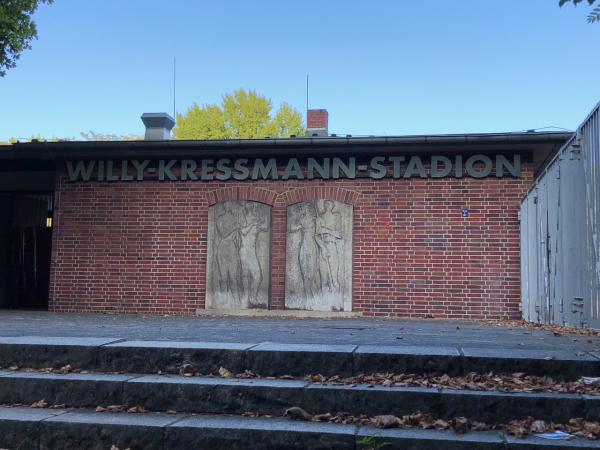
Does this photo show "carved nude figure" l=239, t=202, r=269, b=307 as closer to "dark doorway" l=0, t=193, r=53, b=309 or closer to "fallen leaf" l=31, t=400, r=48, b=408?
"dark doorway" l=0, t=193, r=53, b=309

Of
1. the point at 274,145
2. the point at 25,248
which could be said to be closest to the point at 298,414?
the point at 274,145

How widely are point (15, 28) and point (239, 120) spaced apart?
101ft

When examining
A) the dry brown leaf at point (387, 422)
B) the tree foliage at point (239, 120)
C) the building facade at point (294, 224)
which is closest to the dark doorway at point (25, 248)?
the building facade at point (294, 224)

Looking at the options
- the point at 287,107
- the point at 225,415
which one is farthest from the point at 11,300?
the point at 287,107

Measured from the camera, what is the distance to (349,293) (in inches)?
454

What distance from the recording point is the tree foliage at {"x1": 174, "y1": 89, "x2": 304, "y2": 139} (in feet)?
138

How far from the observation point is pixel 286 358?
4484 millimetres

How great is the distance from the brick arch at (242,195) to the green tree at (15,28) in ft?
16.7

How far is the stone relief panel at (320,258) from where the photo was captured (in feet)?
38.0

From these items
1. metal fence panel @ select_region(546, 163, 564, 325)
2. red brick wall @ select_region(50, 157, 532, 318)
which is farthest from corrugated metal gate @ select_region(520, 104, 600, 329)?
red brick wall @ select_region(50, 157, 532, 318)

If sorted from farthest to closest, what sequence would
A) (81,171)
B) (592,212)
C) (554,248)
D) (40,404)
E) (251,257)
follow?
(81,171)
(251,257)
(554,248)
(592,212)
(40,404)

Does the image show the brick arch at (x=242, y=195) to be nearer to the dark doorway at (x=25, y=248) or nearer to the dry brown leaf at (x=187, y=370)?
the dark doorway at (x=25, y=248)

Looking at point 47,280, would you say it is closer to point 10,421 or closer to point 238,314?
point 238,314

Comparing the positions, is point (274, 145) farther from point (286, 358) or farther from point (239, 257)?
point (286, 358)
